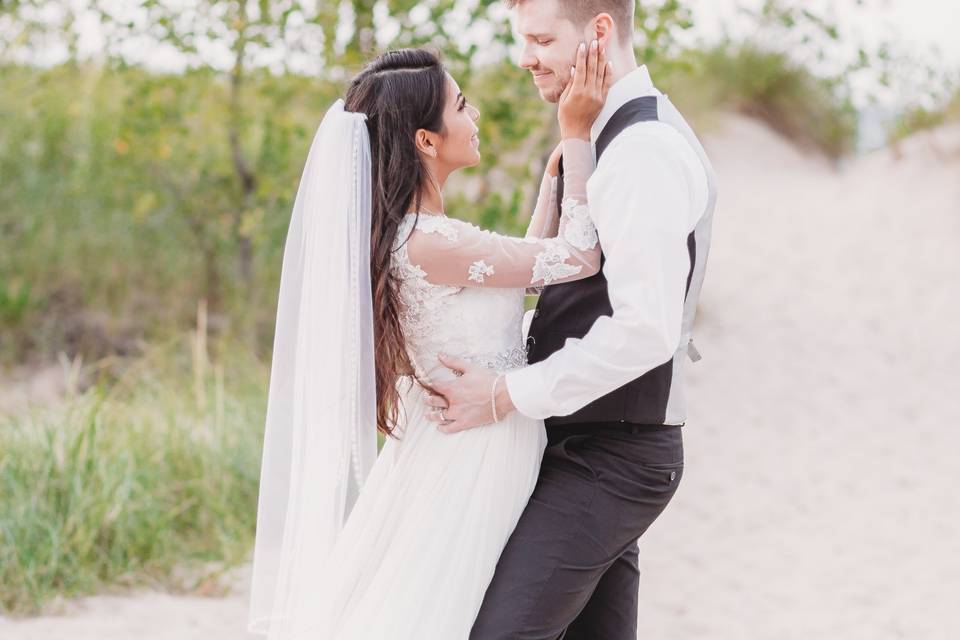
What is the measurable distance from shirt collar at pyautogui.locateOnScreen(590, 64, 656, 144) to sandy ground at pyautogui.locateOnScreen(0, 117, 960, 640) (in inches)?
104

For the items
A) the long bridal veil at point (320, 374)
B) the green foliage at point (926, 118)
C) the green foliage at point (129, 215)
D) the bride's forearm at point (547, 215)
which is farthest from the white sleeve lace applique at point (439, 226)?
the green foliage at point (926, 118)

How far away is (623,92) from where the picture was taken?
237cm

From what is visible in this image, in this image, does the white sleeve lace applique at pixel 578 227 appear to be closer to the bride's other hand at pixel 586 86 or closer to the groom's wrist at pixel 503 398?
the bride's other hand at pixel 586 86

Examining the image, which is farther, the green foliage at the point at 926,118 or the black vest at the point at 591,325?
the green foliage at the point at 926,118

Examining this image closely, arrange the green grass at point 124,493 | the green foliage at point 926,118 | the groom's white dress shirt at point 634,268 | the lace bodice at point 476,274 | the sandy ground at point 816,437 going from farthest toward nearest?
1. the green foliage at point 926,118
2. the sandy ground at point 816,437
3. the green grass at point 124,493
4. the lace bodice at point 476,274
5. the groom's white dress shirt at point 634,268

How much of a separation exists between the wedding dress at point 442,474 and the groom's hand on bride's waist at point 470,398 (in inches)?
1.5

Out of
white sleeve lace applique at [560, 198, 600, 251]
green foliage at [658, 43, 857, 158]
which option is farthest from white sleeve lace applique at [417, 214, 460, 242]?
green foliage at [658, 43, 857, 158]

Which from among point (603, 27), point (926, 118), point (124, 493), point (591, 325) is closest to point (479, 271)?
point (591, 325)

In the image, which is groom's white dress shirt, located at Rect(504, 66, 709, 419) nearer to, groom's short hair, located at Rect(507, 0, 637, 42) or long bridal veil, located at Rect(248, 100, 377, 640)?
groom's short hair, located at Rect(507, 0, 637, 42)

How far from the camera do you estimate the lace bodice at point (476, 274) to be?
2.31m

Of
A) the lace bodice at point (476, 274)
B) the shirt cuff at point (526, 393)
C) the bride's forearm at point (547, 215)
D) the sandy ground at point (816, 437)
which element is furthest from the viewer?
the sandy ground at point (816, 437)

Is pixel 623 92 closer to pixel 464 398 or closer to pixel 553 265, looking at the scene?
pixel 553 265

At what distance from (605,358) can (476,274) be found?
1.18 ft

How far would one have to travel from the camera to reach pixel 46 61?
787cm
